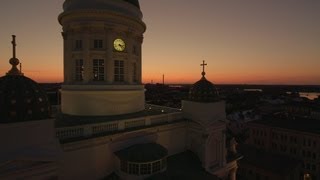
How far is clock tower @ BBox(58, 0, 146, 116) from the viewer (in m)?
19.4

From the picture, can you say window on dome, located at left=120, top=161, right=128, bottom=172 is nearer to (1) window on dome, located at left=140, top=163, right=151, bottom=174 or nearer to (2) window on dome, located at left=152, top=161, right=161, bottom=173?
(1) window on dome, located at left=140, top=163, right=151, bottom=174

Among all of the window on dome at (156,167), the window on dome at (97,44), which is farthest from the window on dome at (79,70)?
the window on dome at (156,167)

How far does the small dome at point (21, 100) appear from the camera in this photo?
10523mm

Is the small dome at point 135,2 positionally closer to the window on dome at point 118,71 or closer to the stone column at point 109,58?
the stone column at point 109,58

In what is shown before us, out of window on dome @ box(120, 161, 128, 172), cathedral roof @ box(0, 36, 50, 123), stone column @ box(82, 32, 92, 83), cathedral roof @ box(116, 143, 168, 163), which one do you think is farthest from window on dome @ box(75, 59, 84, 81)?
window on dome @ box(120, 161, 128, 172)

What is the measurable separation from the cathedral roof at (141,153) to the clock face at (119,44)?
8899mm

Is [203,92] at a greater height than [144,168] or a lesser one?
greater

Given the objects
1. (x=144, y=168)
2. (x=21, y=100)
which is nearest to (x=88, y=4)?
(x=21, y=100)

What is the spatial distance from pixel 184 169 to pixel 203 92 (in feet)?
22.0

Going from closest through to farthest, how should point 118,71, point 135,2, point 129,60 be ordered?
point 118,71
point 129,60
point 135,2

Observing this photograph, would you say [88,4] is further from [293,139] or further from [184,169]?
[293,139]

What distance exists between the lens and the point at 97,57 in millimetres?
19859

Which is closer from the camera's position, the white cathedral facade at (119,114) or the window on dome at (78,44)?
the white cathedral facade at (119,114)

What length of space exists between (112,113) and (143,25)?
9.11m
